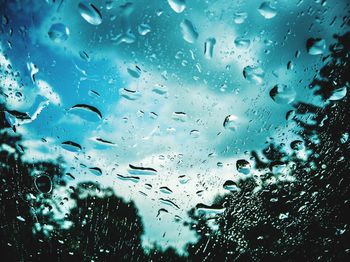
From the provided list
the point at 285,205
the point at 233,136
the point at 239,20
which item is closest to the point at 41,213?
the point at 233,136

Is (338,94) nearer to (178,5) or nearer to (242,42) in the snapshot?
(242,42)

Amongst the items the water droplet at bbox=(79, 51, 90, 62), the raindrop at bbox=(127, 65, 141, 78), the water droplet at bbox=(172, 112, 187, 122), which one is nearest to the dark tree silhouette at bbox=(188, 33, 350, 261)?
the water droplet at bbox=(172, 112, 187, 122)

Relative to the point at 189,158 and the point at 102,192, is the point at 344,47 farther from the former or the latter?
the point at 102,192

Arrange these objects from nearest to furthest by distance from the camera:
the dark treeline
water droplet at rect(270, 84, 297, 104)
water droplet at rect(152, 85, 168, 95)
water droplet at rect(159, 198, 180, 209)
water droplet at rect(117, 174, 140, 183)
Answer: water droplet at rect(270, 84, 297, 104)
water droplet at rect(152, 85, 168, 95)
the dark treeline
water droplet at rect(117, 174, 140, 183)
water droplet at rect(159, 198, 180, 209)

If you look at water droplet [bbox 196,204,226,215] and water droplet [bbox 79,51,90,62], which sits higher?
water droplet [bbox 79,51,90,62]

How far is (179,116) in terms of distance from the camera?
323 centimetres

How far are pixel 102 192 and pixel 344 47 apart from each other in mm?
5047

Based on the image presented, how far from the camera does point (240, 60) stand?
8.33 ft

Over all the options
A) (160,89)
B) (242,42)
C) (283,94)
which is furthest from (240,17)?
(160,89)

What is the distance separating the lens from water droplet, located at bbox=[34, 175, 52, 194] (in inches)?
189

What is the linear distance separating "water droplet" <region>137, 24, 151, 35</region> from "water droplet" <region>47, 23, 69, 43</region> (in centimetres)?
83

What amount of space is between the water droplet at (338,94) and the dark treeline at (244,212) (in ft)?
0.18

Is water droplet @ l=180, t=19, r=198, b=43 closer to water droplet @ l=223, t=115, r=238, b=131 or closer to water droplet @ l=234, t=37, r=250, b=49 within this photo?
water droplet @ l=234, t=37, r=250, b=49

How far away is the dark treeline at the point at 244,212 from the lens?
10.7 feet
